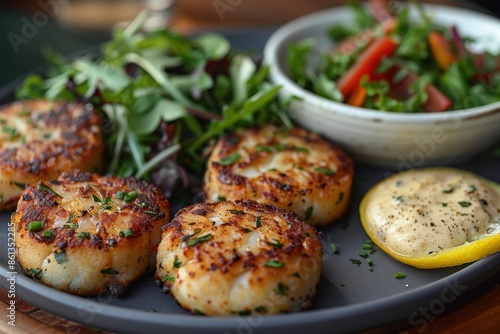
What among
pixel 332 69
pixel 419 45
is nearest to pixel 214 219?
pixel 332 69

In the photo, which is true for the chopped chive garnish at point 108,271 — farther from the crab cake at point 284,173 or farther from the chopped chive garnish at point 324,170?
the chopped chive garnish at point 324,170

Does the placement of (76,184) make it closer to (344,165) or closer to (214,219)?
(214,219)

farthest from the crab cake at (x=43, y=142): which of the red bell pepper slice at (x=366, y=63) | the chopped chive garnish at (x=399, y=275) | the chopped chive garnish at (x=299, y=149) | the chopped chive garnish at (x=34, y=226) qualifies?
the chopped chive garnish at (x=399, y=275)

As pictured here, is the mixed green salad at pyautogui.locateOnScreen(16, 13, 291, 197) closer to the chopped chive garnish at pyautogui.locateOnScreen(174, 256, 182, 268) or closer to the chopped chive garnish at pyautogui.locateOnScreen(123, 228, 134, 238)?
the chopped chive garnish at pyautogui.locateOnScreen(123, 228, 134, 238)

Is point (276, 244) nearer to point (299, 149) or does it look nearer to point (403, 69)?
point (299, 149)

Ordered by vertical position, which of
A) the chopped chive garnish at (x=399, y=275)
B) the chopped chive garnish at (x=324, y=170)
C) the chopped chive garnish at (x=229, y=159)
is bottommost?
the chopped chive garnish at (x=399, y=275)

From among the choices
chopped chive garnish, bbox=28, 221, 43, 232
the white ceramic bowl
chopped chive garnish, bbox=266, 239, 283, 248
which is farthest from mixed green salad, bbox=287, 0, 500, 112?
chopped chive garnish, bbox=28, 221, 43, 232

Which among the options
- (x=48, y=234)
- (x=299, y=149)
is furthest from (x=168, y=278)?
(x=299, y=149)
